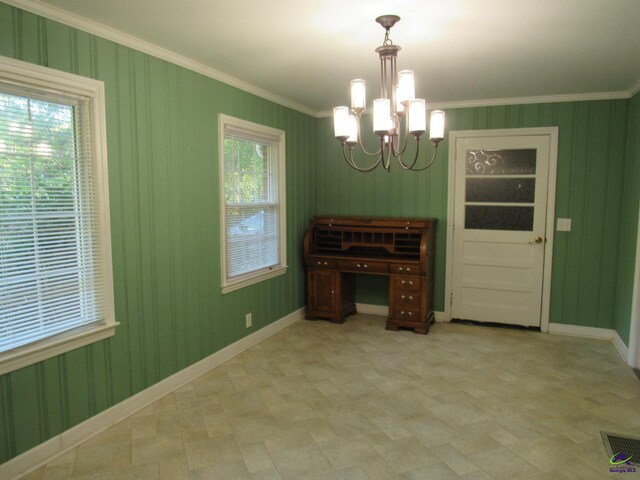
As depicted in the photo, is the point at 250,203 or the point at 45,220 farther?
the point at 250,203

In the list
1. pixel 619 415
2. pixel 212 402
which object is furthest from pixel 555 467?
pixel 212 402

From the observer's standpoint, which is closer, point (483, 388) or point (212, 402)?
point (212, 402)

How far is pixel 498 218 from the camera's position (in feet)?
15.0

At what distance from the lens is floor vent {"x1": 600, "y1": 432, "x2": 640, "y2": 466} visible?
2408 millimetres

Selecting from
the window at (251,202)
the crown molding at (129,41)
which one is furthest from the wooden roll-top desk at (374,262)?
the crown molding at (129,41)

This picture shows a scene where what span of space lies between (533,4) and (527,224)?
8.88ft

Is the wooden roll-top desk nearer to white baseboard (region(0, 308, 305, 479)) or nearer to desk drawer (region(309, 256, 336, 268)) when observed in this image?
desk drawer (region(309, 256, 336, 268))

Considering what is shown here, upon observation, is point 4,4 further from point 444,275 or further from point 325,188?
point 444,275

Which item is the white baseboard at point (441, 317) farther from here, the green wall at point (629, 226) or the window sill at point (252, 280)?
the window sill at point (252, 280)

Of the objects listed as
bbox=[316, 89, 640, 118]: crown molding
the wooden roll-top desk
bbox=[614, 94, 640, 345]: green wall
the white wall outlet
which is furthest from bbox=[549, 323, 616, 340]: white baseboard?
bbox=[316, 89, 640, 118]: crown molding

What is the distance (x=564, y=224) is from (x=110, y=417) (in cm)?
421

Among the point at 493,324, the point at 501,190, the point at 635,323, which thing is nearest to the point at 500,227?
the point at 501,190

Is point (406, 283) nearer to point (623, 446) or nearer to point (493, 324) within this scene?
point (493, 324)

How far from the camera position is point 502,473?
2258 mm
